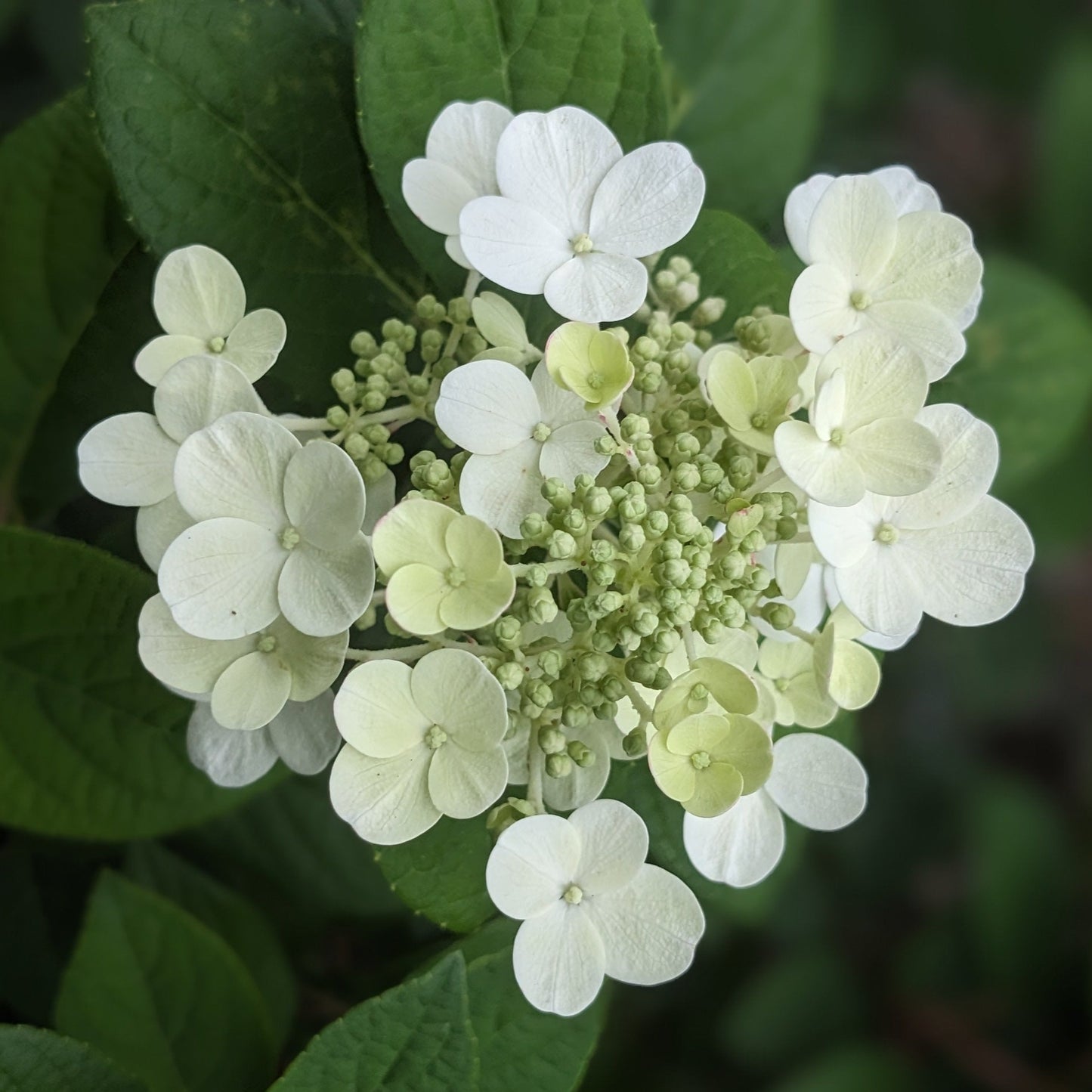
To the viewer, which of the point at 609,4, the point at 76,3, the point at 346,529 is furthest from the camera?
the point at 76,3

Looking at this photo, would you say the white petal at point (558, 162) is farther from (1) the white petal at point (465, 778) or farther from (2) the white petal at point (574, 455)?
(1) the white petal at point (465, 778)

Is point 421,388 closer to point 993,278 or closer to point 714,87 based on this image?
point 714,87

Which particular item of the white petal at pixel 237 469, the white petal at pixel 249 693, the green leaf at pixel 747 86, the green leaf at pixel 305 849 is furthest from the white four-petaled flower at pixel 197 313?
the green leaf at pixel 747 86

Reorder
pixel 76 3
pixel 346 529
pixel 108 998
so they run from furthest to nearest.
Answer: pixel 76 3
pixel 108 998
pixel 346 529

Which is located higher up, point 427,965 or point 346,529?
point 346,529

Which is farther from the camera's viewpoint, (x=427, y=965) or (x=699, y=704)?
(x=427, y=965)

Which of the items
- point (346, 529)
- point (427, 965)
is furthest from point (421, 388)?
point (427, 965)

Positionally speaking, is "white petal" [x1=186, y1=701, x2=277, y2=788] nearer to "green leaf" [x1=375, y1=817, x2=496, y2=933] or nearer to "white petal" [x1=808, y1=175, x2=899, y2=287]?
"green leaf" [x1=375, y1=817, x2=496, y2=933]
